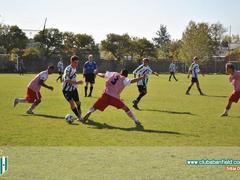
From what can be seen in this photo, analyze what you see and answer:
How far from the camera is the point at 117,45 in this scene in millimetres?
80938

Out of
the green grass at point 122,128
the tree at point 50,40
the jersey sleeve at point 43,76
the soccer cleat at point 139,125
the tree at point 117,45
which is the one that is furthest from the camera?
the tree at point 117,45

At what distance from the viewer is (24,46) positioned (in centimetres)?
8012

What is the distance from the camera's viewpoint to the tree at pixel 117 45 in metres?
80.4

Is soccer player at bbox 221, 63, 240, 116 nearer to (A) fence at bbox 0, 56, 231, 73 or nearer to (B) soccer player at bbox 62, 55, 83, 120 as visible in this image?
(B) soccer player at bbox 62, 55, 83, 120

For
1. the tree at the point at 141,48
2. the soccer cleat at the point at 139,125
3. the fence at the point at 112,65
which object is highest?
the tree at the point at 141,48

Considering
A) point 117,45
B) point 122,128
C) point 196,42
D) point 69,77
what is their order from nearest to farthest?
point 122,128, point 69,77, point 117,45, point 196,42

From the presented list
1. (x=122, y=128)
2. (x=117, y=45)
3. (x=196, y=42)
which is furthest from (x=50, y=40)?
(x=122, y=128)

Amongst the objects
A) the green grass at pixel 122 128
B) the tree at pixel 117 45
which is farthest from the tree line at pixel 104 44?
the green grass at pixel 122 128

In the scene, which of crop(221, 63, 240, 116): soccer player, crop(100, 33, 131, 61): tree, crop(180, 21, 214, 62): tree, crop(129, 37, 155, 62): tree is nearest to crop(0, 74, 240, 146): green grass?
crop(221, 63, 240, 116): soccer player

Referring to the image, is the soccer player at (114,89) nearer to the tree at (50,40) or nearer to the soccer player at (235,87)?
the soccer player at (235,87)

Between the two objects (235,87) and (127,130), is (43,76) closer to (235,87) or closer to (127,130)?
(127,130)

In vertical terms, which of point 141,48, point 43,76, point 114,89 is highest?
→ point 141,48

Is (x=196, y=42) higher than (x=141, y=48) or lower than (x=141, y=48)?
higher

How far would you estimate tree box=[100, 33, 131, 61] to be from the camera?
80.4 metres
